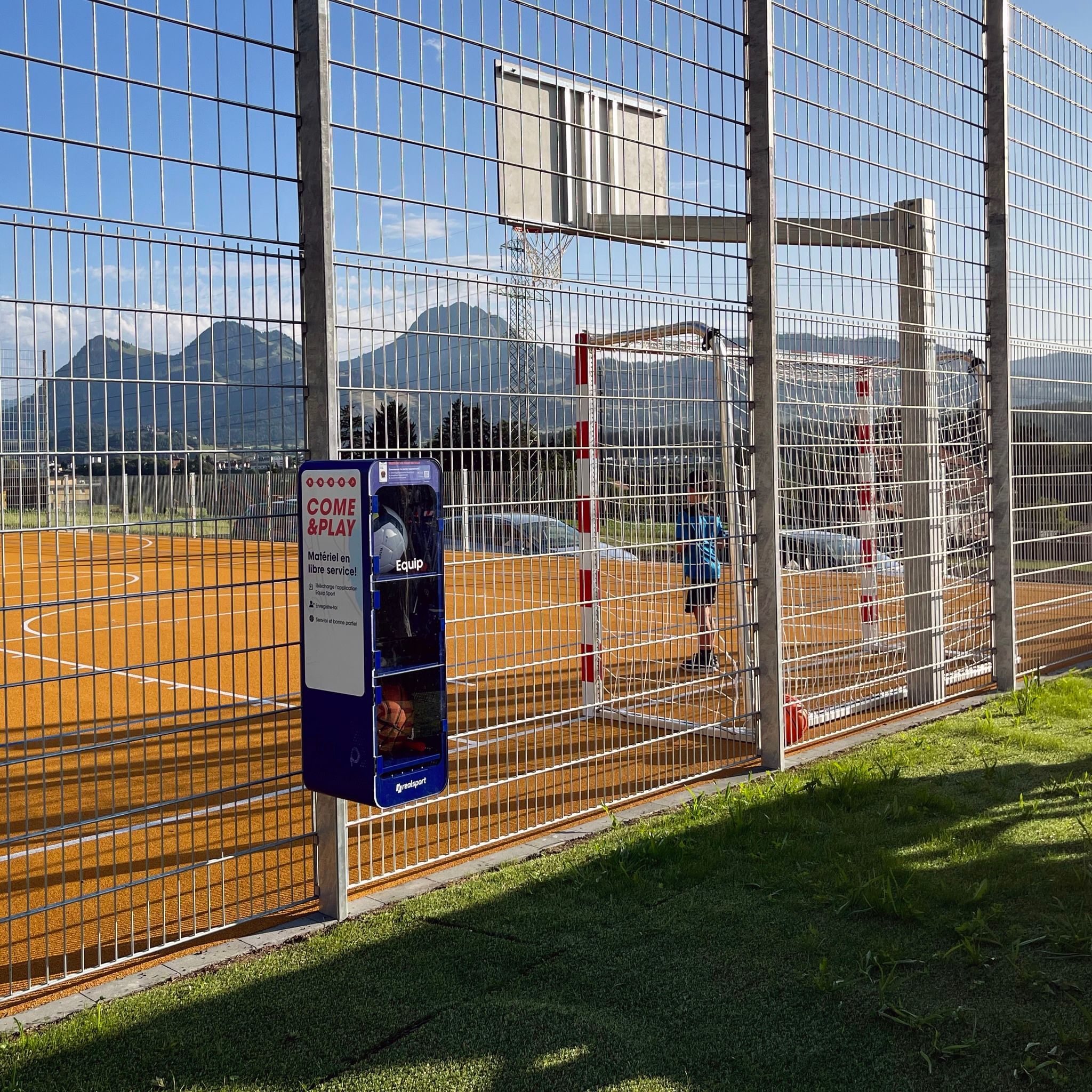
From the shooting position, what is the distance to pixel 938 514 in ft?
28.6

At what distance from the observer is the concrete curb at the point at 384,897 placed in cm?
392

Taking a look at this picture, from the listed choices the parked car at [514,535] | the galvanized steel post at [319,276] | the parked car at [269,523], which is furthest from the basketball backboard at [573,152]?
the parked car at [269,523]

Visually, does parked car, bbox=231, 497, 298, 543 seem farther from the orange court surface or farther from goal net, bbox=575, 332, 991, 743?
goal net, bbox=575, 332, 991, 743

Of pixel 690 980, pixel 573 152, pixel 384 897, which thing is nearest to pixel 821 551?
pixel 573 152

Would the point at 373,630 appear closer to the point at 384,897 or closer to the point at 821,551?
the point at 384,897

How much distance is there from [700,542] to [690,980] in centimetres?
311

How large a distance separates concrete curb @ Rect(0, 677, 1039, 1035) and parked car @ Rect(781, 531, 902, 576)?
1144mm

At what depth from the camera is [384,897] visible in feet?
15.9

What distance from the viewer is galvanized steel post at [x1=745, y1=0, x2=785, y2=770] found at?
22.4 feet

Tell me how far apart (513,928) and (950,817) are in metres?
2.33

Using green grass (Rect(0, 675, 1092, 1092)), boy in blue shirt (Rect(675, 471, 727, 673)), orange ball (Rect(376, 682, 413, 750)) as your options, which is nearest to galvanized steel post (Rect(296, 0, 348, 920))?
green grass (Rect(0, 675, 1092, 1092))

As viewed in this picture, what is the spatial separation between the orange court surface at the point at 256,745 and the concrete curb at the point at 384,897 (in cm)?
14

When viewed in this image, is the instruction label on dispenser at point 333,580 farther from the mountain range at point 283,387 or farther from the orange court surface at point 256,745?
the mountain range at point 283,387

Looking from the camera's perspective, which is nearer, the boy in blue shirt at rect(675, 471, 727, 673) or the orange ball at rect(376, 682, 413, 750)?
the orange ball at rect(376, 682, 413, 750)
